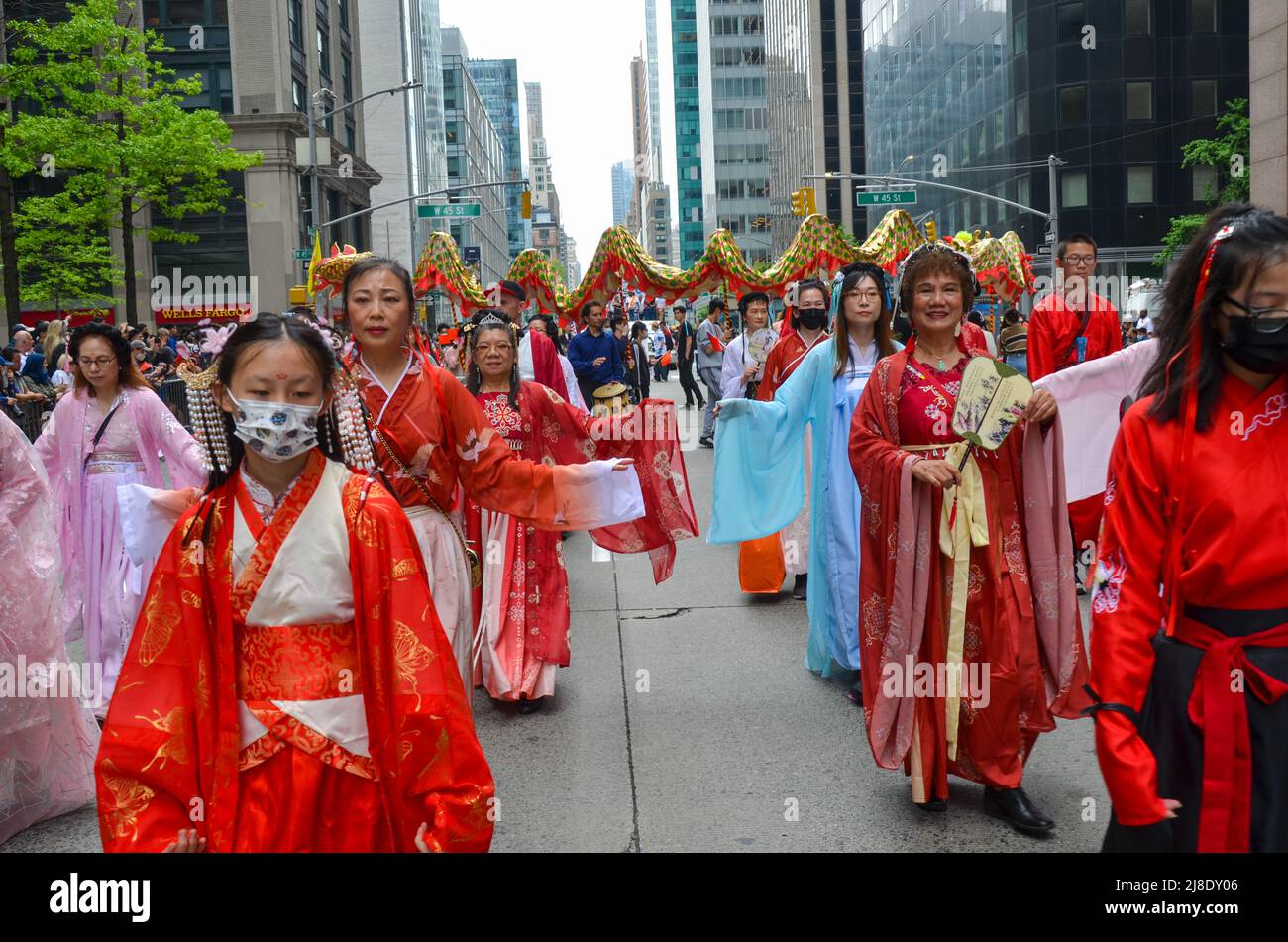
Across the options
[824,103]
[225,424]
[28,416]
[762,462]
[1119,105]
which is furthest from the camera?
[824,103]

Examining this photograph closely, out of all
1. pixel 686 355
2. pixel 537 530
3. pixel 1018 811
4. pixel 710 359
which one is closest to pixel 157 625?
pixel 1018 811

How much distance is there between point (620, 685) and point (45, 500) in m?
2.90

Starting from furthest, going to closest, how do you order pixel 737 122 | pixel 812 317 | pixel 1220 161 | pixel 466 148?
pixel 737 122
pixel 466 148
pixel 1220 161
pixel 812 317

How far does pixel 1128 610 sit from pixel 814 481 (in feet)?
12.6

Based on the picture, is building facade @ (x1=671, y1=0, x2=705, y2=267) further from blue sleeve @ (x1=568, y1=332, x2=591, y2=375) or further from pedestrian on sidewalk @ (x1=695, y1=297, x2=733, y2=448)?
blue sleeve @ (x1=568, y1=332, x2=591, y2=375)

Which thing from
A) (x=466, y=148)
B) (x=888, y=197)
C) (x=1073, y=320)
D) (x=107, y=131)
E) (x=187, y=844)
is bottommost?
(x=187, y=844)

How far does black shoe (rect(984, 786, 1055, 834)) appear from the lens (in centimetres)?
419

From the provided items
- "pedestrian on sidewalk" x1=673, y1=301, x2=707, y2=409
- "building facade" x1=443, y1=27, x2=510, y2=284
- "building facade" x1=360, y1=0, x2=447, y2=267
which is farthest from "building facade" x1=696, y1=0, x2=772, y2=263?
"pedestrian on sidewalk" x1=673, y1=301, x2=707, y2=409

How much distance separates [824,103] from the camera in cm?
9575

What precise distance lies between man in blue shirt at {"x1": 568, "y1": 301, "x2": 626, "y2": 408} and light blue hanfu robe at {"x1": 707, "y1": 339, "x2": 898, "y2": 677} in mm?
7558

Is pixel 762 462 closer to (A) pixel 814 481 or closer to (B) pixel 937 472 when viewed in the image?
(A) pixel 814 481

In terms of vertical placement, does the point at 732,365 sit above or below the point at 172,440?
above
